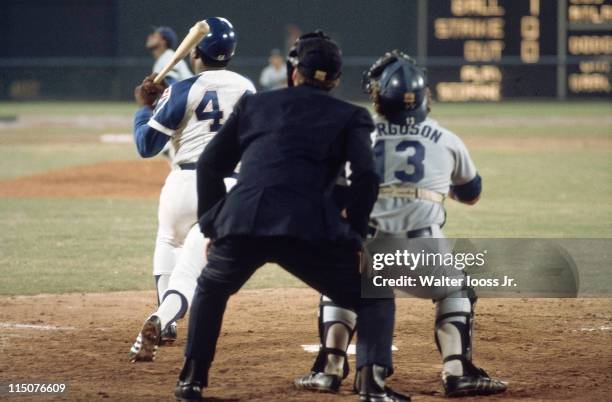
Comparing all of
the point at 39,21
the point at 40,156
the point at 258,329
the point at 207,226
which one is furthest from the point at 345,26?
the point at 207,226

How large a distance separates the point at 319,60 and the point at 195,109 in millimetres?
1313

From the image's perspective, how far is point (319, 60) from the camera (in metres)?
4.48

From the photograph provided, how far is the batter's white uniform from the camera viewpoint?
217 inches

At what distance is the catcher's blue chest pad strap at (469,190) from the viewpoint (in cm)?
496

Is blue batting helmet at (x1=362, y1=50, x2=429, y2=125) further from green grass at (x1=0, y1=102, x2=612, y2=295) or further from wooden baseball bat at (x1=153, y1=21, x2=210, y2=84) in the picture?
green grass at (x1=0, y1=102, x2=612, y2=295)

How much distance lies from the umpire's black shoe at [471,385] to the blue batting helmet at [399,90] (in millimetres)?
1149

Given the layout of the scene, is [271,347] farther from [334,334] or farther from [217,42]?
[217,42]

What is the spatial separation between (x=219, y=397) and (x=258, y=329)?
1716 mm

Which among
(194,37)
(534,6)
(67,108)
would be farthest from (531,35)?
(194,37)

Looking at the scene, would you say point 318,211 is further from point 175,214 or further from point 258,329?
point 258,329

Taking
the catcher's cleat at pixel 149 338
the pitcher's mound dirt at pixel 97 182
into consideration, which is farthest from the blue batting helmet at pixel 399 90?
the pitcher's mound dirt at pixel 97 182

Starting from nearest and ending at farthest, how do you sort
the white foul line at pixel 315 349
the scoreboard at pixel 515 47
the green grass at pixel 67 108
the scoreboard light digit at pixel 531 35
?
the white foul line at pixel 315 349, the scoreboard at pixel 515 47, the scoreboard light digit at pixel 531 35, the green grass at pixel 67 108

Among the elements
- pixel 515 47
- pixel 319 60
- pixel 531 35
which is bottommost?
pixel 515 47

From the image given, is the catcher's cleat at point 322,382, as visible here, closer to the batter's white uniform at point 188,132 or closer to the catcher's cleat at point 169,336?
the batter's white uniform at point 188,132
